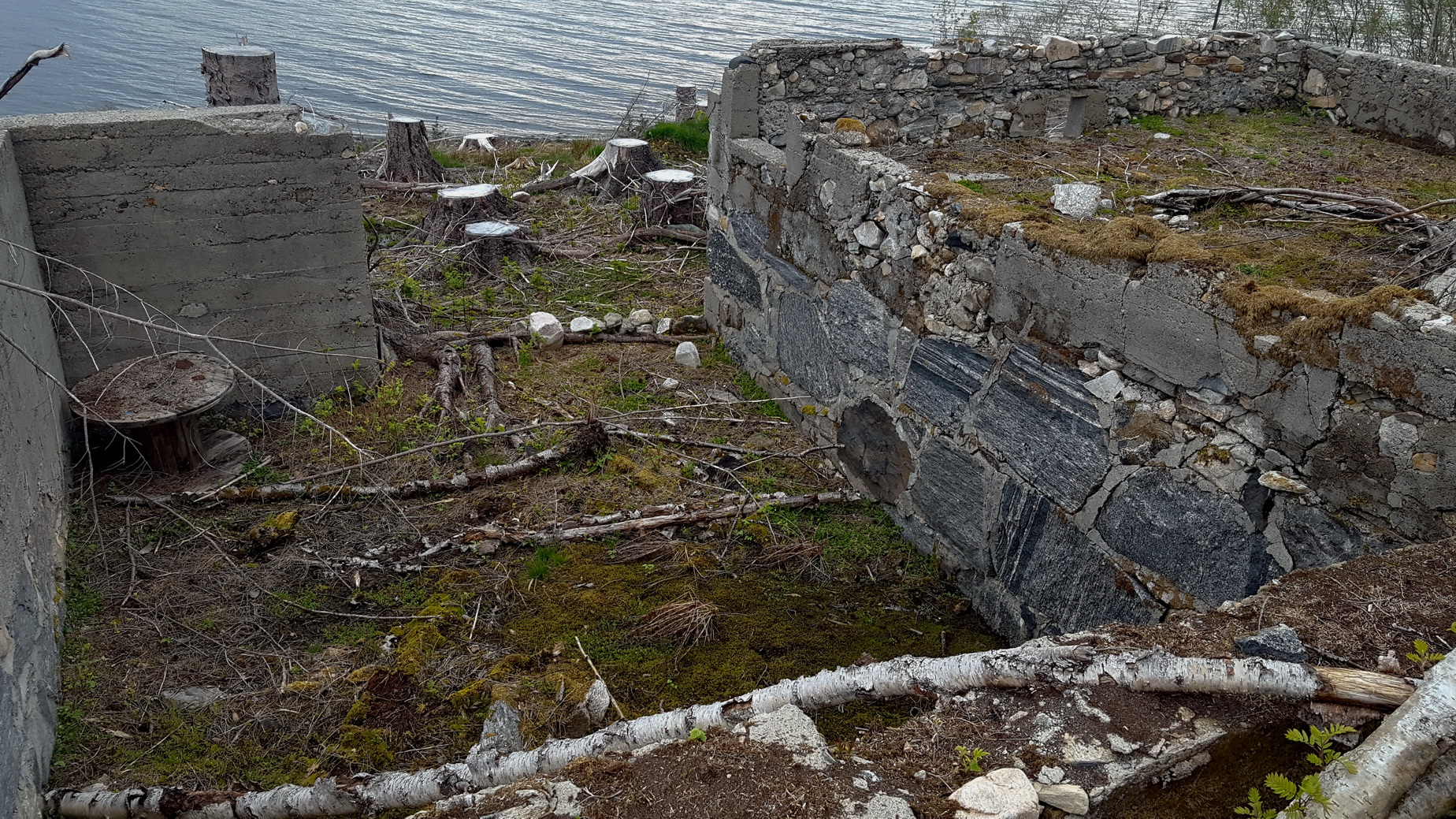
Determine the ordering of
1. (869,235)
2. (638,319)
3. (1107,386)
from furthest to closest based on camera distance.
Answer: (638,319) → (869,235) → (1107,386)

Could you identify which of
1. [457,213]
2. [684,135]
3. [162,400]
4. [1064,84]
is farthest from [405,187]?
[1064,84]

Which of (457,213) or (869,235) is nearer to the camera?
(869,235)

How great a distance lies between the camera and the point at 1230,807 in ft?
7.34

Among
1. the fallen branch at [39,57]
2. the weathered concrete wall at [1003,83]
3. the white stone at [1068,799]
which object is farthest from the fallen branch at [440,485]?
the white stone at [1068,799]

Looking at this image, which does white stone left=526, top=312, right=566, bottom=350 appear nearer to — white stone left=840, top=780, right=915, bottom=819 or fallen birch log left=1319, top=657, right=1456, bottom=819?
white stone left=840, top=780, right=915, bottom=819

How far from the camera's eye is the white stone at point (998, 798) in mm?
2039

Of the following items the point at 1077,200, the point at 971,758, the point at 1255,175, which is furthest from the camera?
the point at 1255,175

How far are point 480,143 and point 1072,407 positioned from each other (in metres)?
11.3

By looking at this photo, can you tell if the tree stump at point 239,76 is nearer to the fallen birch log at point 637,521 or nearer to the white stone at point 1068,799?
the fallen birch log at point 637,521

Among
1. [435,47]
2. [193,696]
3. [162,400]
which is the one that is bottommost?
[193,696]

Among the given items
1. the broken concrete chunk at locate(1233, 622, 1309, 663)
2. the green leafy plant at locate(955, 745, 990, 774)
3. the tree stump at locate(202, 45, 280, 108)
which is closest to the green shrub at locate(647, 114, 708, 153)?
the tree stump at locate(202, 45, 280, 108)

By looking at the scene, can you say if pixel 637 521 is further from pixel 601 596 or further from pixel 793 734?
pixel 793 734

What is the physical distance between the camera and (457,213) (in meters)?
9.16

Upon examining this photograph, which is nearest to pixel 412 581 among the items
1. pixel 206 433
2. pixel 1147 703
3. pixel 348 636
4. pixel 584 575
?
pixel 348 636
